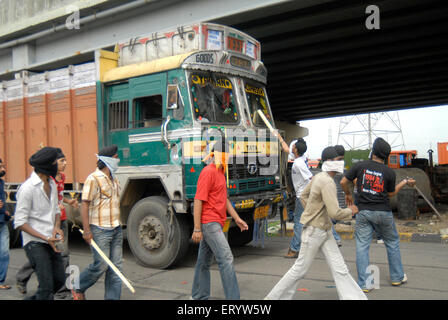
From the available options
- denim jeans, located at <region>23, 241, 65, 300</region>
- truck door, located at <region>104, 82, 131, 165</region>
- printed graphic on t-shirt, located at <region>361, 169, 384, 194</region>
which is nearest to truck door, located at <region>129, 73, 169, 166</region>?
truck door, located at <region>104, 82, 131, 165</region>

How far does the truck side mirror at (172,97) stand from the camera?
6.64 m

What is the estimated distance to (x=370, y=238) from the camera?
5508mm

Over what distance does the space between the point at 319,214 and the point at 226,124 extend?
9.06ft

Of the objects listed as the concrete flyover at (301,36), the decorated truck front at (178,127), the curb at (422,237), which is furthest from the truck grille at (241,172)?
the concrete flyover at (301,36)

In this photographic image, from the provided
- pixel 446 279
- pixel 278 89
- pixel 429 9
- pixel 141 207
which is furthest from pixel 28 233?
pixel 278 89

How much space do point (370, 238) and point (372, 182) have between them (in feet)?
2.40

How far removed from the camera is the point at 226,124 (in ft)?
22.7

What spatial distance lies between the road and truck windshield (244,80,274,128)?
2.51m

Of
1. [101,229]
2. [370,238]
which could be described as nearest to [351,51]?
[370,238]

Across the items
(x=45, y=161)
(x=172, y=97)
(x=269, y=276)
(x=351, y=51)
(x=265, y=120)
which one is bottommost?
(x=269, y=276)

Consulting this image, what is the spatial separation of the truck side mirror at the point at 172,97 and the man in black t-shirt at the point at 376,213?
2918 mm

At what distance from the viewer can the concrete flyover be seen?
1065 centimetres

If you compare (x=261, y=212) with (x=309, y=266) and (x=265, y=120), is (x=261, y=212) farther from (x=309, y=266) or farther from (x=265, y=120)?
(x=309, y=266)

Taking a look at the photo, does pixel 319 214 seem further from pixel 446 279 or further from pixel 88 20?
pixel 88 20
